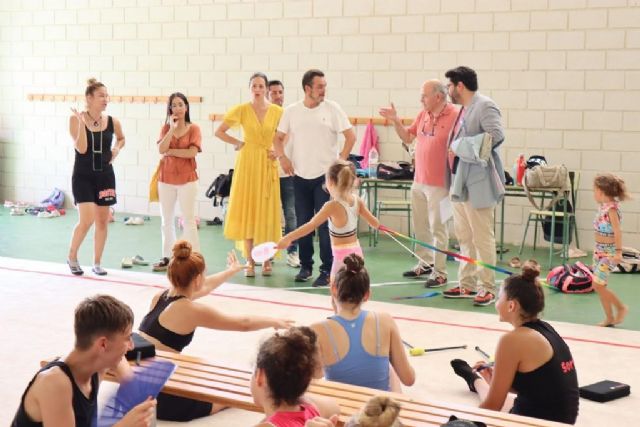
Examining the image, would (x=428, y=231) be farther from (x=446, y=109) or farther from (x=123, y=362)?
(x=123, y=362)

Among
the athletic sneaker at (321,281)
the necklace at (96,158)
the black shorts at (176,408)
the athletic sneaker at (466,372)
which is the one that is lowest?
the black shorts at (176,408)

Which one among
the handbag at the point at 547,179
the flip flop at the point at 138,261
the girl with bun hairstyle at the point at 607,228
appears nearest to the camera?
the girl with bun hairstyle at the point at 607,228

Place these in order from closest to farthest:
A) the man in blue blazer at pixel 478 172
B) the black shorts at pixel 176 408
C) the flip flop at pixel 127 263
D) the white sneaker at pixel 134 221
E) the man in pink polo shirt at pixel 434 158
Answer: the black shorts at pixel 176 408 → the man in blue blazer at pixel 478 172 → the man in pink polo shirt at pixel 434 158 → the flip flop at pixel 127 263 → the white sneaker at pixel 134 221

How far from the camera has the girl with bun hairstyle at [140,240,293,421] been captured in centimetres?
435

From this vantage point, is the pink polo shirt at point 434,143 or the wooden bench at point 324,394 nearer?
the wooden bench at point 324,394

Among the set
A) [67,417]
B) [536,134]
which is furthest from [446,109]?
[67,417]

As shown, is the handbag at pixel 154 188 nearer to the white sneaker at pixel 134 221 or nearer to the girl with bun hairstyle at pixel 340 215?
the girl with bun hairstyle at pixel 340 215

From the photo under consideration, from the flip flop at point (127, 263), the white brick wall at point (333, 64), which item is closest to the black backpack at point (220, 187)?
the white brick wall at point (333, 64)

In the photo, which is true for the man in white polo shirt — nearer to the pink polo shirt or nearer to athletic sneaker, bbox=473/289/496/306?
the pink polo shirt

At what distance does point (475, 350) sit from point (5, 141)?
9500mm

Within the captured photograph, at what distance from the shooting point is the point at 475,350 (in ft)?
18.8

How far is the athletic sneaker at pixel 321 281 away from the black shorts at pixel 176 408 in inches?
122

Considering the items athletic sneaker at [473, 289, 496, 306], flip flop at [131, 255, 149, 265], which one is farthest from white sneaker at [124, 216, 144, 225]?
athletic sneaker at [473, 289, 496, 306]

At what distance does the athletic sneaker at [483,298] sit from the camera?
6965 mm
